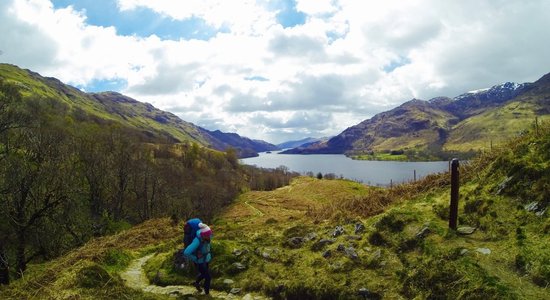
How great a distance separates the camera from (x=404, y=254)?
14.4m

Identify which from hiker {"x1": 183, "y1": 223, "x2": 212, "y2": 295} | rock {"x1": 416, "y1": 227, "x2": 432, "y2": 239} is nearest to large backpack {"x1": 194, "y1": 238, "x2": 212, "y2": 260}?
hiker {"x1": 183, "y1": 223, "x2": 212, "y2": 295}

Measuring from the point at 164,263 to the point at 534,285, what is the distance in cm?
1425

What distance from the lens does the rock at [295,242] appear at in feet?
60.4

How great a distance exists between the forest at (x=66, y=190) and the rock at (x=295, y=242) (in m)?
11.7

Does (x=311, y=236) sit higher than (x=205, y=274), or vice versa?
(x=311, y=236)

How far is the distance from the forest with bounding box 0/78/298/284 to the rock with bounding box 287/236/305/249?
11676 mm

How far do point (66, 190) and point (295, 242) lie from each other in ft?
69.2

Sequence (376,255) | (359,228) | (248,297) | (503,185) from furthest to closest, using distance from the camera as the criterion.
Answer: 1. (359,228)
2. (503,185)
3. (376,255)
4. (248,297)

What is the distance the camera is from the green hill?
11805 mm

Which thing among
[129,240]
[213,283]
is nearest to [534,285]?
[213,283]

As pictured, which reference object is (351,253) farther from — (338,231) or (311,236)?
(311,236)

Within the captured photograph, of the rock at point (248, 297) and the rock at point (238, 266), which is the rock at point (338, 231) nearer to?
the rock at point (238, 266)

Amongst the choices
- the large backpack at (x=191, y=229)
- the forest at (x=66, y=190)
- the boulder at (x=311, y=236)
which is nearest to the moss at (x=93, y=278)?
the large backpack at (x=191, y=229)

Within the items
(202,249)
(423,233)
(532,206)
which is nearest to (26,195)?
(202,249)
